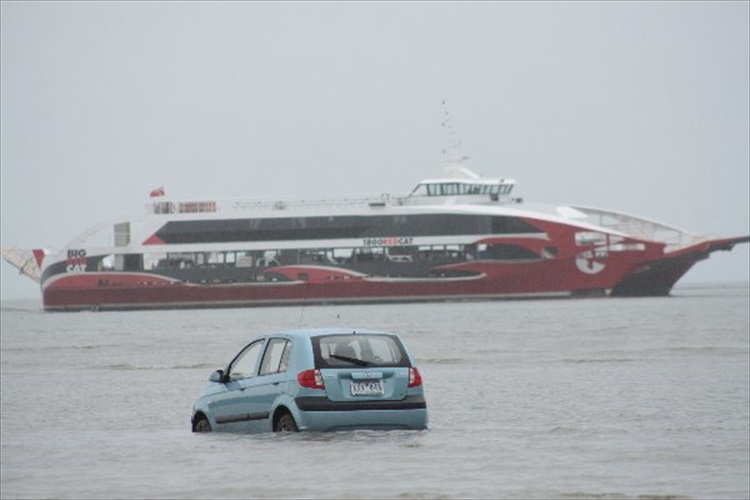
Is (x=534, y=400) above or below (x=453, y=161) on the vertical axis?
below

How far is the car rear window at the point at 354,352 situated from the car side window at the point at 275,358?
377mm

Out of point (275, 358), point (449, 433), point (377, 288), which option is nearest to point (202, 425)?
point (275, 358)

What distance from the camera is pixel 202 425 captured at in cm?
2020

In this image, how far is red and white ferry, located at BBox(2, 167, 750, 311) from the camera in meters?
104

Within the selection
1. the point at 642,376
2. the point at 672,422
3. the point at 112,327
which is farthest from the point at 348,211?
the point at 672,422

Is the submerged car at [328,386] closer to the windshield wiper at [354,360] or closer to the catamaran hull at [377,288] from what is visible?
the windshield wiper at [354,360]

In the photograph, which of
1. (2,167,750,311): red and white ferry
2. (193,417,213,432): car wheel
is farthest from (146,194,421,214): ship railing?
(193,417,213,432): car wheel

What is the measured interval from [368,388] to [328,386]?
1.56ft

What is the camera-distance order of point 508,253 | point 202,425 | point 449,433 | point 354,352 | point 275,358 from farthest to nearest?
point 508,253
point 449,433
point 202,425
point 275,358
point 354,352

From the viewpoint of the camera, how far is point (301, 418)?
17875mm

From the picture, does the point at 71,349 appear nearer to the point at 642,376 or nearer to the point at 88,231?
the point at 642,376

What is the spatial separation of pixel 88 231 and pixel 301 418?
95532mm

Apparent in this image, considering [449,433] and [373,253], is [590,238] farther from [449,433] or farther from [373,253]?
[449,433]

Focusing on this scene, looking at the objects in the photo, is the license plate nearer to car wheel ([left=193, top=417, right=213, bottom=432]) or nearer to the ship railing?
car wheel ([left=193, top=417, right=213, bottom=432])
